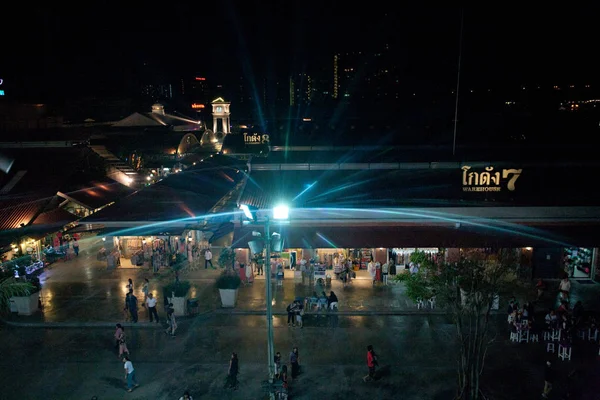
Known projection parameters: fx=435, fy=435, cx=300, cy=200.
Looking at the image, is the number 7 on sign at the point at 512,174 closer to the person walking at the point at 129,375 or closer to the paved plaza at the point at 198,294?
the paved plaza at the point at 198,294

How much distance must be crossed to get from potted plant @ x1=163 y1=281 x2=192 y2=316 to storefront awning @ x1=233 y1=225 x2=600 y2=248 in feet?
9.77

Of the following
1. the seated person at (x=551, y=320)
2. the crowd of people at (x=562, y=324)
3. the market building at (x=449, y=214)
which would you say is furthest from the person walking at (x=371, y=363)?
the seated person at (x=551, y=320)

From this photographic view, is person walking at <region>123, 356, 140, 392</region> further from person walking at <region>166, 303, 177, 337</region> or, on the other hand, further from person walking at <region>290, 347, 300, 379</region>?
person walking at <region>290, 347, 300, 379</region>

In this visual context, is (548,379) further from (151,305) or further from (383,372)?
(151,305)

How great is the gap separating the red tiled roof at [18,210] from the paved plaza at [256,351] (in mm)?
4969

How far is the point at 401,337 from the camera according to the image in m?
16.3

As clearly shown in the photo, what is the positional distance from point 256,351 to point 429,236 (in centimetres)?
917

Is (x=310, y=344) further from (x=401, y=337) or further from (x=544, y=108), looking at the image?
(x=544, y=108)

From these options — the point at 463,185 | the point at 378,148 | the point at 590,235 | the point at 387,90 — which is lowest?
the point at 590,235

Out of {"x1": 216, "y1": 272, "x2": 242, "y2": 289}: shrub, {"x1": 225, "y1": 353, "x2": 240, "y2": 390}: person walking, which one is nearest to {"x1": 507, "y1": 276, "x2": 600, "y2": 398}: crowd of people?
{"x1": 225, "y1": 353, "x2": 240, "y2": 390}: person walking

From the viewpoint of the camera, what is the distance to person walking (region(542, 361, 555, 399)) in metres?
12.3

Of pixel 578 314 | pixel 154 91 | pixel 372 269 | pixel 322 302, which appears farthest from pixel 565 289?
pixel 154 91

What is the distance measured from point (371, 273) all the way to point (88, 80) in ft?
258

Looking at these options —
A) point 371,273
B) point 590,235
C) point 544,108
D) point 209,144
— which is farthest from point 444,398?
point 544,108
